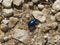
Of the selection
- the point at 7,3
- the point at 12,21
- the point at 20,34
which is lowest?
the point at 20,34

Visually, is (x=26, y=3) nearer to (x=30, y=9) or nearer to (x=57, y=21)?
(x=30, y=9)

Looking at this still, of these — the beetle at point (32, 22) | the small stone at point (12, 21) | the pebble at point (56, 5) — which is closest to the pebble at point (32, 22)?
the beetle at point (32, 22)

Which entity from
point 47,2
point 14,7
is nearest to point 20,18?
point 14,7

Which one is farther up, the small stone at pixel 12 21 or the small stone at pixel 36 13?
the small stone at pixel 36 13

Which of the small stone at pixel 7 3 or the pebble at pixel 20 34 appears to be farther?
the small stone at pixel 7 3

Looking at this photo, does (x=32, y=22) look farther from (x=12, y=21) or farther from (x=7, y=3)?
(x=7, y=3)

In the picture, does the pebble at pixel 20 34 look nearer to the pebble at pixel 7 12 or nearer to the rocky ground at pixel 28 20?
the rocky ground at pixel 28 20

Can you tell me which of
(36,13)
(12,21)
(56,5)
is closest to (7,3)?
(12,21)

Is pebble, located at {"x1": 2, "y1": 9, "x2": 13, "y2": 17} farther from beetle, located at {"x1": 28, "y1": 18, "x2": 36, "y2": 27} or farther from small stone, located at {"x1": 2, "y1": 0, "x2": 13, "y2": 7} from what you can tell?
beetle, located at {"x1": 28, "y1": 18, "x2": 36, "y2": 27}
